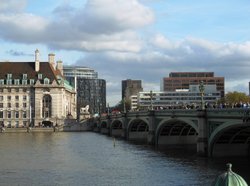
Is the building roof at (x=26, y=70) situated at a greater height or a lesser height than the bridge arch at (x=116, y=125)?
greater

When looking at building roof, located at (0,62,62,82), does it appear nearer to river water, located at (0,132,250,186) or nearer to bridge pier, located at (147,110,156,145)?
bridge pier, located at (147,110,156,145)

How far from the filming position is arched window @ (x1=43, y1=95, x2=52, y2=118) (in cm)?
17835

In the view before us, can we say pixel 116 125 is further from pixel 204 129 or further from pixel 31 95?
pixel 204 129

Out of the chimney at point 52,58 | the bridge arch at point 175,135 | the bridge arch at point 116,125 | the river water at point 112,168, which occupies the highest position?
the chimney at point 52,58

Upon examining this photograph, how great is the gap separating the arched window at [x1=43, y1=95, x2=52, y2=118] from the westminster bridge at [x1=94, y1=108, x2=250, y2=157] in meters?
69.8

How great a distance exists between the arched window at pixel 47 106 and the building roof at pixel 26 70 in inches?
274

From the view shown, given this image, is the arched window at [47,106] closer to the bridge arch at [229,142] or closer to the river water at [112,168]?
the river water at [112,168]

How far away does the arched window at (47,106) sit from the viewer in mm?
178350

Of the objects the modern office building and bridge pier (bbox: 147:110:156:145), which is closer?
bridge pier (bbox: 147:110:156:145)

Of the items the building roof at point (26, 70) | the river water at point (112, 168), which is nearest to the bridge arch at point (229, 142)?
the river water at point (112, 168)

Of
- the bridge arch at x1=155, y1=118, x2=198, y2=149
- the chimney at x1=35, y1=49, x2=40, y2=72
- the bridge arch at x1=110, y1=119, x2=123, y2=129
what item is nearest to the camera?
the bridge arch at x1=155, y1=118, x2=198, y2=149

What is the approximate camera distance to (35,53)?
175125 millimetres

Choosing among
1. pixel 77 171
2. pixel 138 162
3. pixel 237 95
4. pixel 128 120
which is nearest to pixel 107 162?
pixel 138 162

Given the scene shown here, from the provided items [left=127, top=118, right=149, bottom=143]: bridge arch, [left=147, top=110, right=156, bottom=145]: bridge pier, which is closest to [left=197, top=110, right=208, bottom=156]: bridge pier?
[left=147, top=110, right=156, bottom=145]: bridge pier
